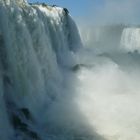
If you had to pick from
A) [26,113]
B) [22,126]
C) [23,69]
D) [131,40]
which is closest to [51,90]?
[23,69]

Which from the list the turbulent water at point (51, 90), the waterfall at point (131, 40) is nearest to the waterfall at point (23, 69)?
the turbulent water at point (51, 90)

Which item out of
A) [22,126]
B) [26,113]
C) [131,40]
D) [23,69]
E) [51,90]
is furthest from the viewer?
[131,40]

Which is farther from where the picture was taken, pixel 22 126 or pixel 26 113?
pixel 26 113

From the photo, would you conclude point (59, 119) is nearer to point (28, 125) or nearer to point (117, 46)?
point (28, 125)

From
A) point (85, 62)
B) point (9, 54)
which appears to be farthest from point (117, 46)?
point (9, 54)

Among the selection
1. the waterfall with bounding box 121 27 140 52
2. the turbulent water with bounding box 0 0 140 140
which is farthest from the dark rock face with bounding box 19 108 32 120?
the waterfall with bounding box 121 27 140 52

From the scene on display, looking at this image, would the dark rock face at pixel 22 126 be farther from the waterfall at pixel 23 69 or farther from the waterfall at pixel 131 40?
the waterfall at pixel 131 40

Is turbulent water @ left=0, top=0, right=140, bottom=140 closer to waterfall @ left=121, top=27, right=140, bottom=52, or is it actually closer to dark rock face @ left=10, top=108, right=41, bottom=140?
dark rock face @ left=10, top=108, right=41, bottom=140

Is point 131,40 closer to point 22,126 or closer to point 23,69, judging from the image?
point 23,69
